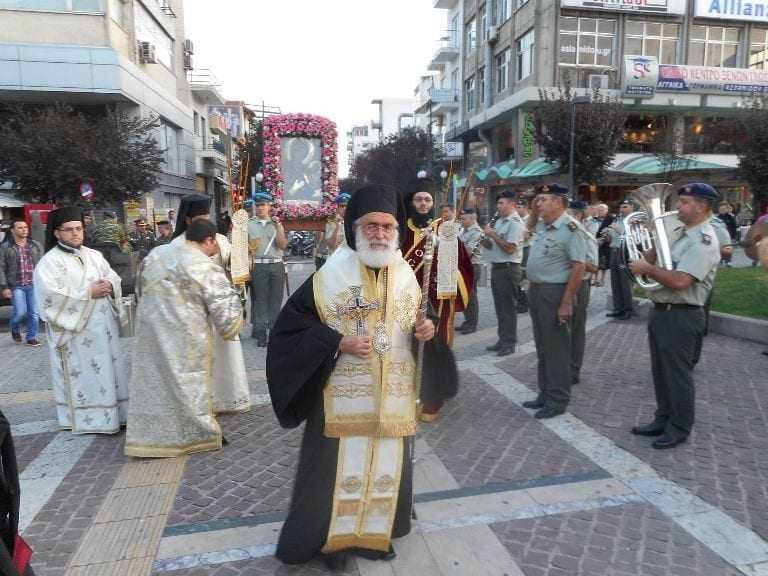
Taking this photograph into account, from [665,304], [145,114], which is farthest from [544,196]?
[145,114]

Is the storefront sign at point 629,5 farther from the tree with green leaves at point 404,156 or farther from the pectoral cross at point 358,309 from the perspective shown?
the pectoral cross at point 358,309

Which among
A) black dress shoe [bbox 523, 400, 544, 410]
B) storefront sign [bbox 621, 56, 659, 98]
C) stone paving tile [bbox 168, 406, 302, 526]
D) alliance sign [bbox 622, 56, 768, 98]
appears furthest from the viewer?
alliance sign [bbox 622, 56, 768, 98]

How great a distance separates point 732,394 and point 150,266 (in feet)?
18.2

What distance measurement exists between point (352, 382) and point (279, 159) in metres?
7.18

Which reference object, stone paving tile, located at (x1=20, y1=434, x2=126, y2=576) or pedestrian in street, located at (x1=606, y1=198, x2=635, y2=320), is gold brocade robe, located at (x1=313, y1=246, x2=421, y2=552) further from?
pedestrian in street, located at (x1=606, y1=198, x2=635, y2=320)

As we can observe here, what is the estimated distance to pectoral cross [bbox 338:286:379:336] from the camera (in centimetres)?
284

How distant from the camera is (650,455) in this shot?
436 cm

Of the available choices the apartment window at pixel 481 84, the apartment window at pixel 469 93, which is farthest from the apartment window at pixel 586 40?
the apartment window at pixel 469 93

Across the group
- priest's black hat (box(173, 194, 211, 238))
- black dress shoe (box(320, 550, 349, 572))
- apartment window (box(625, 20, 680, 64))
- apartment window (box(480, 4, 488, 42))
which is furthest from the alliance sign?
black dress shoe (box(320, 550, 349, 572))

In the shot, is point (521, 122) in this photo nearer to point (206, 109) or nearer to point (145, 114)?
point (145, 114)

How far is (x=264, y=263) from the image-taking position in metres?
8.30

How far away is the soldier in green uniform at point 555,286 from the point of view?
5004 millimetres

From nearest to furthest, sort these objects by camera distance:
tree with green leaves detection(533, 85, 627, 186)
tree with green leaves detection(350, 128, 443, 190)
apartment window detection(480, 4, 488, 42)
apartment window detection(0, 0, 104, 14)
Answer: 1. apartment window detection(0, 0, 104, 14)
2. tree with green leaves detection(533, 85, 627, 186)
3. apartment window detection(480, 4, 488, 42)
4. tree with green leaves detection(350, 128, 443, 190)

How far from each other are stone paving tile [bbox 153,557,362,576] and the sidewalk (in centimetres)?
1
